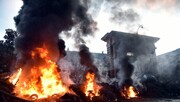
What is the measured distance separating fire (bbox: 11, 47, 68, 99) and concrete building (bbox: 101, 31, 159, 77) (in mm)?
18813

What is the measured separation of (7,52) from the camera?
45000mm

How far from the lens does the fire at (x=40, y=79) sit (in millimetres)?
24750

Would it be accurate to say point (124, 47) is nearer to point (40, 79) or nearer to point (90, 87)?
point (90, 87)

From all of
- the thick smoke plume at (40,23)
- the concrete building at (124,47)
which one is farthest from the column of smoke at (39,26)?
the concrete building at (124,47)

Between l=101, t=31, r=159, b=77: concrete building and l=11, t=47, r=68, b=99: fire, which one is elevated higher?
l=101, t=31, r=159, b=77: concrete building

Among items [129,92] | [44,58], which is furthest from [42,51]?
[129,92]

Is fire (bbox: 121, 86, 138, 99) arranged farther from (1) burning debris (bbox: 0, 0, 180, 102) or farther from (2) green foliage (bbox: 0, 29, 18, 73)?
(2) green foliage (bbox: 0, 29, 18, 73)

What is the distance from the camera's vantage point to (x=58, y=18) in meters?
29.4

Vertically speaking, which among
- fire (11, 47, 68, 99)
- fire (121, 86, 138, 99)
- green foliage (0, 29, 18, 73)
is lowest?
fire (121, 86, 138, 99)

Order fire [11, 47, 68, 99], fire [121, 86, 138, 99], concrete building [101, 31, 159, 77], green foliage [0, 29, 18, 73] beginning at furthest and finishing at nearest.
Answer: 1. concrete building [101, 31, 159, 77]
2. green foliage [0, 29, 18, 73]
3. fire [121, 86, 138, 99]
4. fire [11, 47, 68, 99]

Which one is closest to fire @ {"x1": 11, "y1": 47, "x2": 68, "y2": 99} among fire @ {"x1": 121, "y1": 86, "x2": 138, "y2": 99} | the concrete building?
fire @ {"x1": 121, "y1": 86, "x2": 138, "y2": 99}

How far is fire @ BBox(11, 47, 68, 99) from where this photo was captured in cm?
2475

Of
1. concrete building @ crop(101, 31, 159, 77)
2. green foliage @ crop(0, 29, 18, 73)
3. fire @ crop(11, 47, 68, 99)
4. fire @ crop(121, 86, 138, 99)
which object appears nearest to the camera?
fire @ crop(11, 47, 68, 99)

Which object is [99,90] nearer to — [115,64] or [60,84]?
[60,84]
